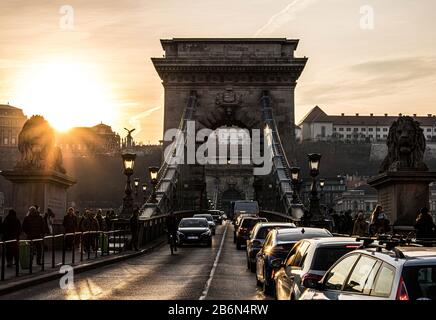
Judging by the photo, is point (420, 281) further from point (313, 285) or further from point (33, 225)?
point (33, 225)

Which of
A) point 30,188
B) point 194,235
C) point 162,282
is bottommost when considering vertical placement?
point 162,282

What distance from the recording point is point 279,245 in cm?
1827

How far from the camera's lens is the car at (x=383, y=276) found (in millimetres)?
7336

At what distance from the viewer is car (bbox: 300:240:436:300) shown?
7.34 metres

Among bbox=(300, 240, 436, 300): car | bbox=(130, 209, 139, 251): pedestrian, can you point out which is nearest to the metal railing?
bbox=(130, 209, 139, 251): pedestrian

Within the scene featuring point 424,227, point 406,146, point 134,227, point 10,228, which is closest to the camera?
point 424,227

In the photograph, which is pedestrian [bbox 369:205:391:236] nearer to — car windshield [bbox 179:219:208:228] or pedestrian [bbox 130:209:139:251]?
pedestrian [bbox 130:209:139:251]

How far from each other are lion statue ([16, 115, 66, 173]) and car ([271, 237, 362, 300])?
59.7 feet

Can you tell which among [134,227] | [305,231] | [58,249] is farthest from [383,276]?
[134,227]

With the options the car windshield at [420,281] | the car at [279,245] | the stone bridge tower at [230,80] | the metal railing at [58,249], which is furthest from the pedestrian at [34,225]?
the stone bridge tower at [230,80]

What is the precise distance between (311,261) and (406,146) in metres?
15.6

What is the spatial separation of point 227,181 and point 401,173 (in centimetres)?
14289
